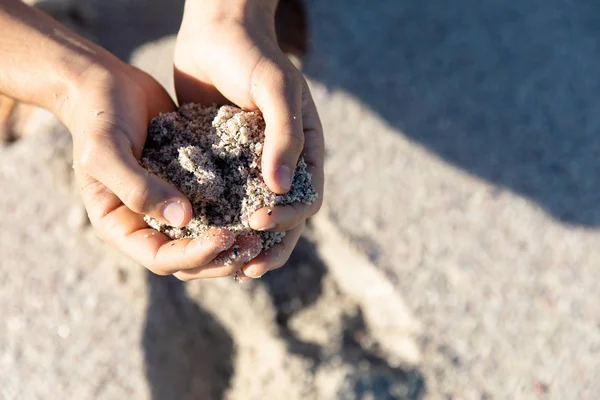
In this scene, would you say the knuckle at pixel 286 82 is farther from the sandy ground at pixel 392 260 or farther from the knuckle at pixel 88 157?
the sandy ground at pixel 392 260

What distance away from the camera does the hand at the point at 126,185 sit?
4.53ft

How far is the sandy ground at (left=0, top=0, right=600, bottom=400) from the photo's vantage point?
2.07 meters

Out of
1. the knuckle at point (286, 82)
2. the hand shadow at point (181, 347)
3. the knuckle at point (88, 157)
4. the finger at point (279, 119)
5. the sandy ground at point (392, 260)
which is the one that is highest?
the knuckle at point (286, 82)

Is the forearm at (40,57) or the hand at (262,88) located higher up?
the hand at (262,88)

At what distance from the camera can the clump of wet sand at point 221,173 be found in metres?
1.48

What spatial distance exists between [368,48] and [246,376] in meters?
1.61

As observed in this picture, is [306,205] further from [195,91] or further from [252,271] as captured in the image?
[195,91]

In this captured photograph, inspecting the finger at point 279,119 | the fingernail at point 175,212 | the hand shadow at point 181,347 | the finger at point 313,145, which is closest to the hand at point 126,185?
the fingernail at point 175,212

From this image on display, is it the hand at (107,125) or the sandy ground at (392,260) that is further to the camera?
the sandy ground at (392,260)

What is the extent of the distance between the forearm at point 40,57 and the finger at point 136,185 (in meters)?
0.41

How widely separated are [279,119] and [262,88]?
14 centimetres

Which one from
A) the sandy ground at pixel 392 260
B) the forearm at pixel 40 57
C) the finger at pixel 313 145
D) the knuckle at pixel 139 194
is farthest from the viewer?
the sandy ground at pixel 392 260

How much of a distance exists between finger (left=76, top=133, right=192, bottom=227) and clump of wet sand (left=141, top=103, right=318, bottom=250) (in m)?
0.08

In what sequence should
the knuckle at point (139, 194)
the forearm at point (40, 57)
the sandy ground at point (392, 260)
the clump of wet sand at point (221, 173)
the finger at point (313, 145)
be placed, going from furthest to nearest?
the sandy ground at point (392, 260) < the forearm at point (40, 57) < the finger at point (313, 145) < the clump of wet sand at point (221, 173) < the knuckle at point (139, 194)
